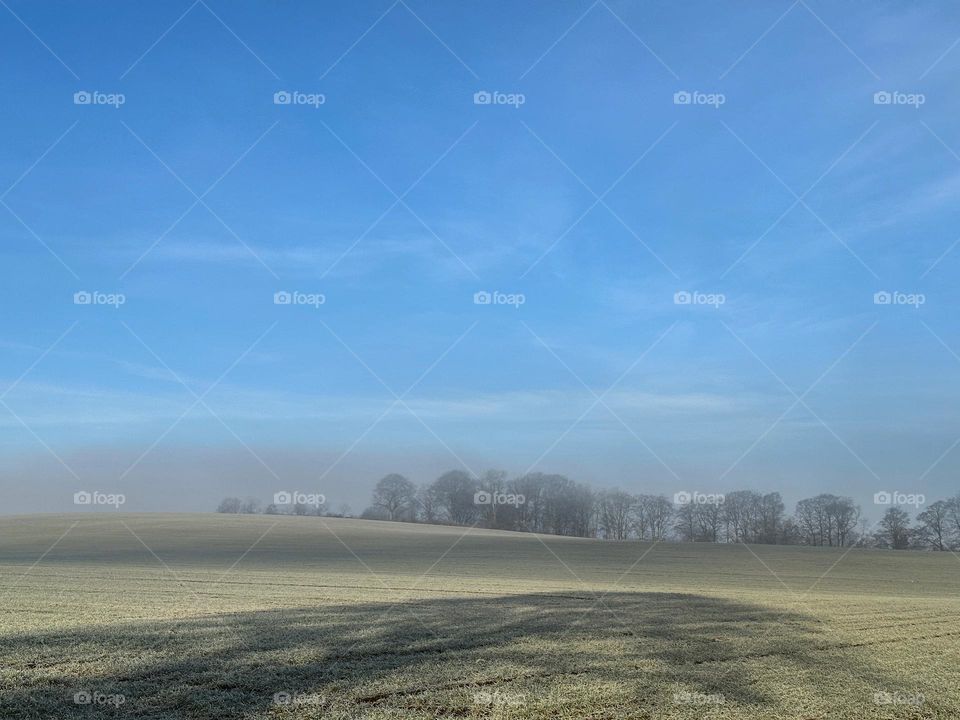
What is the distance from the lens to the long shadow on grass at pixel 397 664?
11633mm

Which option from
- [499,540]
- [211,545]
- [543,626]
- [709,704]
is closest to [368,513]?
[499,540]

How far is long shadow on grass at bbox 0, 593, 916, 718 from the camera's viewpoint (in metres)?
11.6

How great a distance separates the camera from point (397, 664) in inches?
554

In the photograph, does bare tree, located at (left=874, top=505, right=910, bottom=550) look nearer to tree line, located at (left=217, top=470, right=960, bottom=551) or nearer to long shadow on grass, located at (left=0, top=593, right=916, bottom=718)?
tree line, located at (left=217, top=470, right=960, bottom=551)

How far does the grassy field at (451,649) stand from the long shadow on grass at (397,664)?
5 cm

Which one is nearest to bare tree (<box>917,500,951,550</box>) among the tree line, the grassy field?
the tree line

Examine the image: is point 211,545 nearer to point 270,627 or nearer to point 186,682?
point 270,627

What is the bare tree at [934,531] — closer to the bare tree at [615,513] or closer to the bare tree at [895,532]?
the bare tree at [895,532]

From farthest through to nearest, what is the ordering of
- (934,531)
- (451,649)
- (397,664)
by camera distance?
(934,531) → (451,649) → (397,664)

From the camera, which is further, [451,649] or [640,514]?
[640,514]

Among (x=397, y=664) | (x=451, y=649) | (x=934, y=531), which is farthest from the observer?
(x=934, y=531)

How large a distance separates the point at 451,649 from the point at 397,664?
1724 mm

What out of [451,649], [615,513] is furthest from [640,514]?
[451,649]

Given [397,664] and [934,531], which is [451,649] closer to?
[397,664]
